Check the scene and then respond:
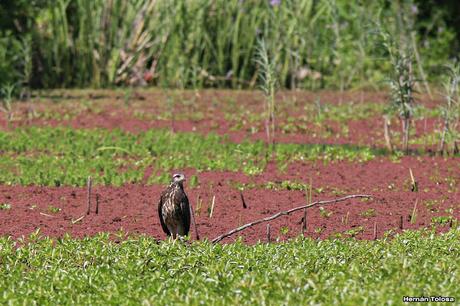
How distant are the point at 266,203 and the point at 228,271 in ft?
11.6

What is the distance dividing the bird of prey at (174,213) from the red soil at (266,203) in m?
0.22

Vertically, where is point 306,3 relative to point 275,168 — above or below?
above

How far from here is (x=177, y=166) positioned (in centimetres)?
1348

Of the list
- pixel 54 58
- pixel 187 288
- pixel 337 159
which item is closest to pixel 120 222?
pixel 187 288

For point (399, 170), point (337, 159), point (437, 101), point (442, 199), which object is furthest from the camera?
point (437, 101)

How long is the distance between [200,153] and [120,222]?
13.2ft

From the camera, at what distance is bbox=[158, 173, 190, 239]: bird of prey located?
32.0ft

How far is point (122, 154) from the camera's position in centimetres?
1455

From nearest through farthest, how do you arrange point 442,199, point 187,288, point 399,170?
point 187,288, point 442,199, point 399,170

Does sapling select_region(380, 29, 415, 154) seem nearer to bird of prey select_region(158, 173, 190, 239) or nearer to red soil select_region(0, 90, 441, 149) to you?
red soil select_region(0, 90, 441, 149)

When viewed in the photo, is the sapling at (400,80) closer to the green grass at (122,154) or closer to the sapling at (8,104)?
the green grass at (122,154)

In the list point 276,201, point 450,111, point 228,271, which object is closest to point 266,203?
point 276,201

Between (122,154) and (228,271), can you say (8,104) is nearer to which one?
(122,154)

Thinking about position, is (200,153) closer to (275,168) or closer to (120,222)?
(275,168)
